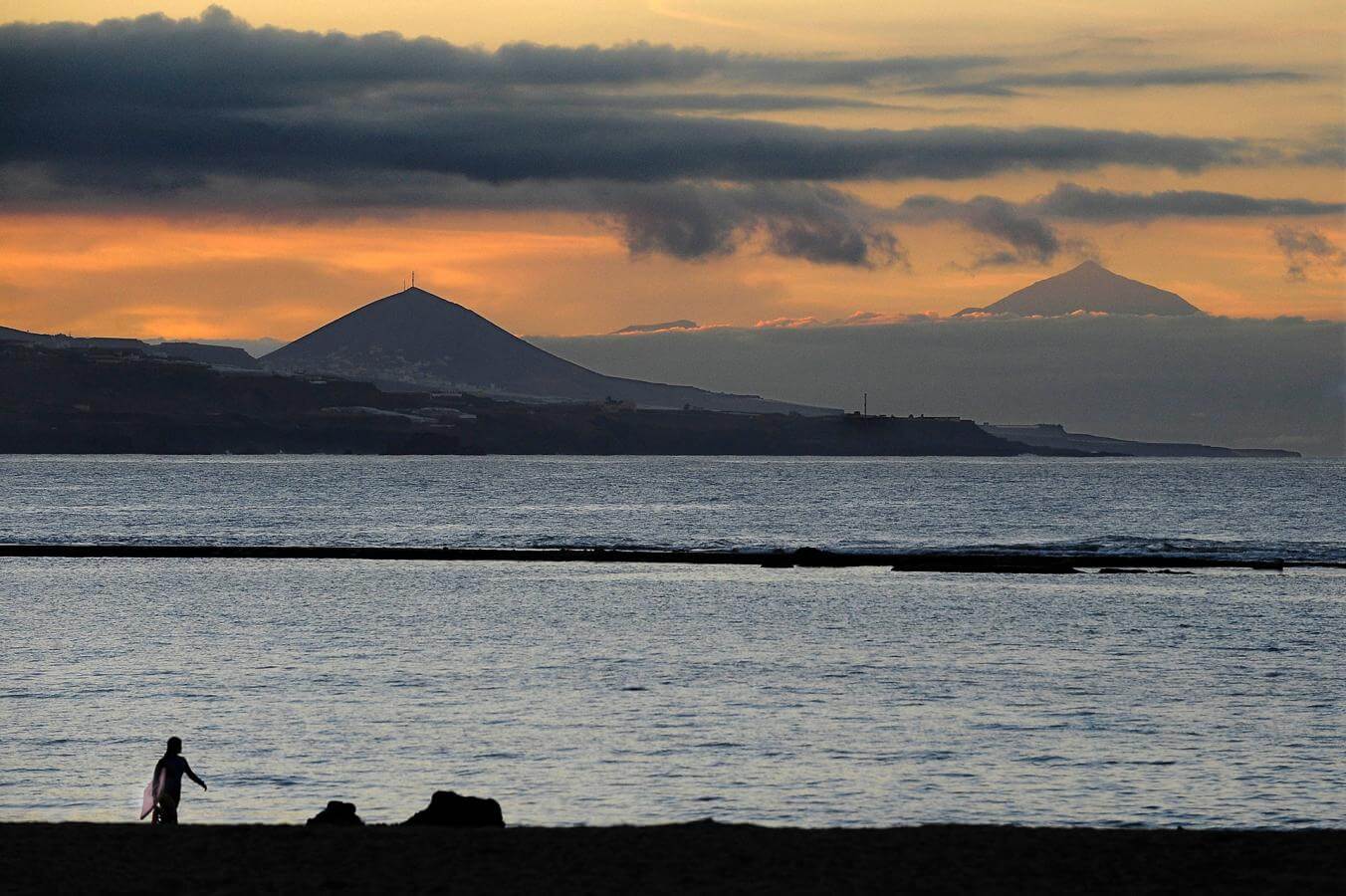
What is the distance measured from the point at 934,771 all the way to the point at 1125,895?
14.5 m

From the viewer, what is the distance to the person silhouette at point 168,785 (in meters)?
24.9

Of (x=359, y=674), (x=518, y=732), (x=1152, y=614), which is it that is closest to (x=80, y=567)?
(x=359, y=674)

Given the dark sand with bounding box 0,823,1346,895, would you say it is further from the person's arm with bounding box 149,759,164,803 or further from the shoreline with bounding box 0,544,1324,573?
the shoreline with bounding box 0,544,1324,573

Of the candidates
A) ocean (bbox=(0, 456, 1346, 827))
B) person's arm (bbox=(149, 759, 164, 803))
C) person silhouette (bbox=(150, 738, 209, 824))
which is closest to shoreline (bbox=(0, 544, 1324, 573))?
ocean (bbox=(0, 456, 1346, 827))

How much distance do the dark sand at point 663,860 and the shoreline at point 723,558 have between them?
3181 inches

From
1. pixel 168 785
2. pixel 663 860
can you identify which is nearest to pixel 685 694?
pixel 168 785

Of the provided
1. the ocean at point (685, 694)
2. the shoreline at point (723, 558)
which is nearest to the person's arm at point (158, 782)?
the ocean at point (685, 694)

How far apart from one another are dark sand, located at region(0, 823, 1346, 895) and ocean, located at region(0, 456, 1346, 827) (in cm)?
684

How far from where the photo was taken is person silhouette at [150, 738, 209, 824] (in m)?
24.9

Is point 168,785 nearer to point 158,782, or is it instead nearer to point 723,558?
point 158,782

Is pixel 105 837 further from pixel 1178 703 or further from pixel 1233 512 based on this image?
pixel 1233 512

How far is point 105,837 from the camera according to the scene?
20641 mm

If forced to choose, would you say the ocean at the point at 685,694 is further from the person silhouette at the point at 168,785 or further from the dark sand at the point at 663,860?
the dark sand at the point at 663,860

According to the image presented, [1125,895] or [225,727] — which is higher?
[1125,895]
